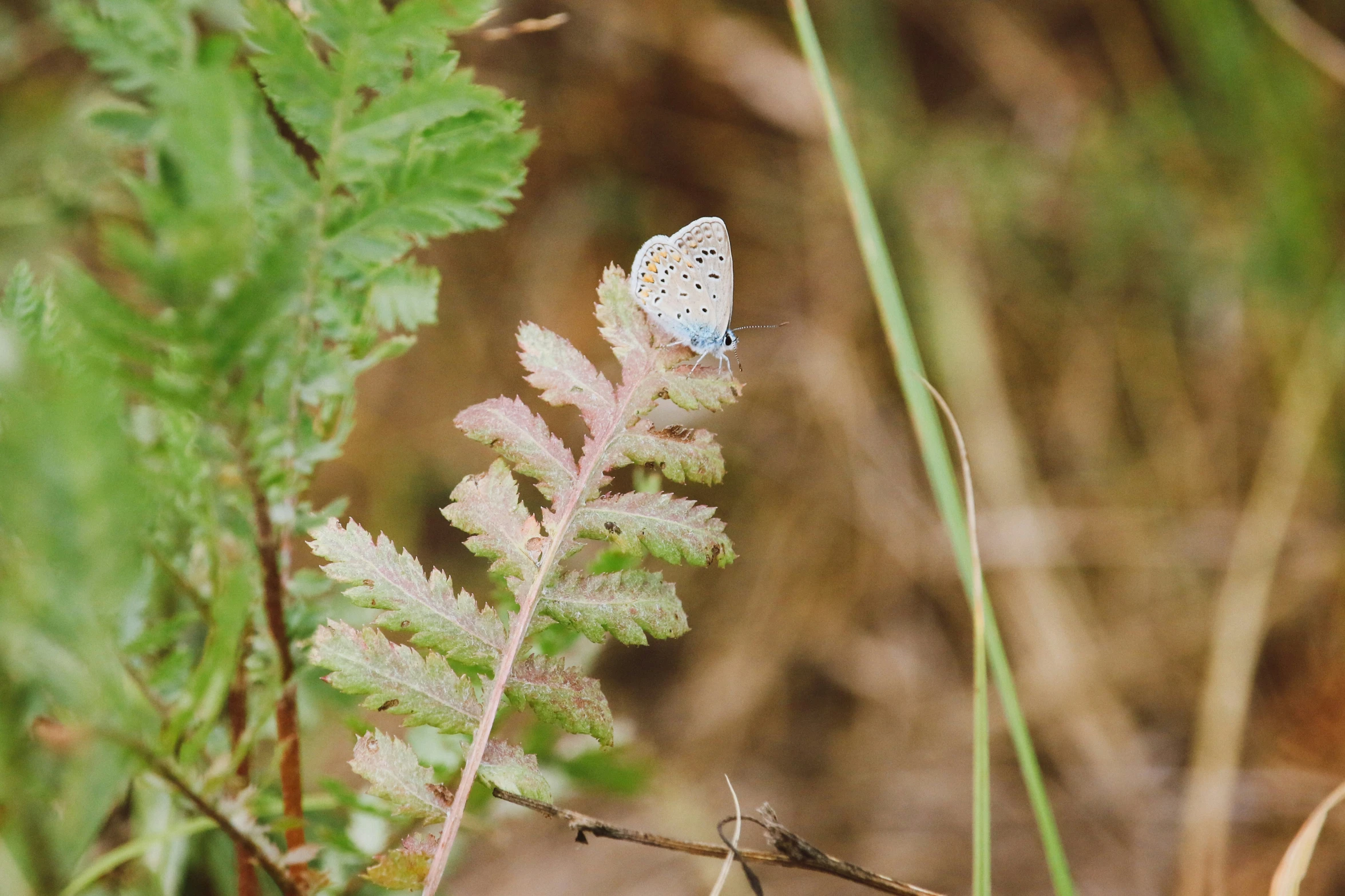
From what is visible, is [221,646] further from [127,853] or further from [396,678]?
[127,853]

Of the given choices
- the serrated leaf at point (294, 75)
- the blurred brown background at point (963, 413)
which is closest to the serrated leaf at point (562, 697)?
the serrated leaf at point (294, 75)

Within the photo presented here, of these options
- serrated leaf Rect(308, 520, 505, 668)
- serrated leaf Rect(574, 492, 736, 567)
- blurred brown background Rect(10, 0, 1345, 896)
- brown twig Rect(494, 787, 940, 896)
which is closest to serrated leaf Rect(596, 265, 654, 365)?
serrated leaf Rect(574, 492, 736, 567)

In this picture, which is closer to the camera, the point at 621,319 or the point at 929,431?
the point at 621,319

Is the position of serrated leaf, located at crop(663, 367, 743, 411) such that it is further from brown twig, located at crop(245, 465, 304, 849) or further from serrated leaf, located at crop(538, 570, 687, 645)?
brown twig, located at crop(245, 465, 304, 849)

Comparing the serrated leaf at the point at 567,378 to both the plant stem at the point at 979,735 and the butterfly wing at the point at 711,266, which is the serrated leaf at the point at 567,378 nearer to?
the plant stem at the point at 979,735

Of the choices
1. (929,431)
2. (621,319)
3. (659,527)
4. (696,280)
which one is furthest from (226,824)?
(696,280)

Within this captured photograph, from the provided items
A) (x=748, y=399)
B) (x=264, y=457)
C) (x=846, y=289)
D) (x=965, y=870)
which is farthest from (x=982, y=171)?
(x=264, y=457)
